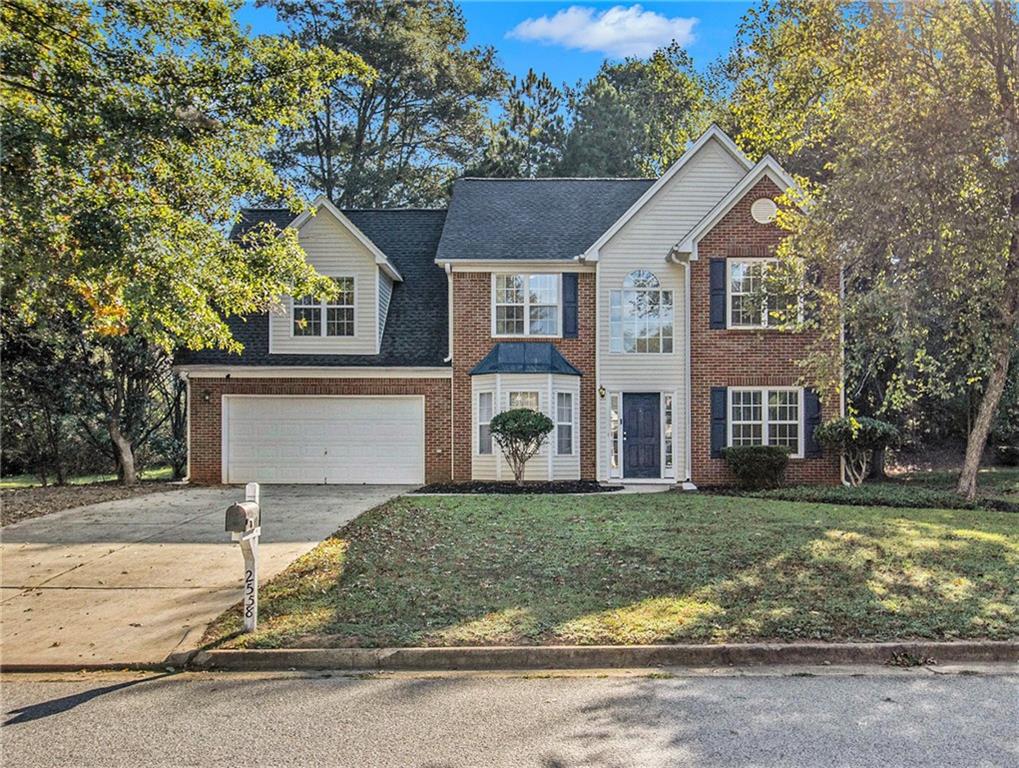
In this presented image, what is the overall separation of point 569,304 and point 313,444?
6.73 meters

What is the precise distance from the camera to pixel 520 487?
50.0 feet

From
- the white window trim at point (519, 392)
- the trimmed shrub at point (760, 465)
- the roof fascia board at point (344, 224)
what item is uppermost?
the roof fascia board at point (344, 224)

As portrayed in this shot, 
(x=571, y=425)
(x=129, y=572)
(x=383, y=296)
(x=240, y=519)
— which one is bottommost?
(x=129, y=572)

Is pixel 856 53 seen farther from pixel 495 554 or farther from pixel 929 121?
pixel 495 554

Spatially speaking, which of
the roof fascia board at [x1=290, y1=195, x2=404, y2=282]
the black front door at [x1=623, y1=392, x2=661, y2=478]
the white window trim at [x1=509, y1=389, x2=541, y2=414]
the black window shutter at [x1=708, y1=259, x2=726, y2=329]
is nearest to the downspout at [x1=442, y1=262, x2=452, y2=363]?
the roof fascia board at [x1=290, y1=195, x2=404, y2=282]

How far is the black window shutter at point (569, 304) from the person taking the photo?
55.6 feet

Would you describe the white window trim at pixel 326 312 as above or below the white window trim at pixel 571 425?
above

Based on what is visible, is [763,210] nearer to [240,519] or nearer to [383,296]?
[383,296]

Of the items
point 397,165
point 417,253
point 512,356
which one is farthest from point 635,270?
point 397,165

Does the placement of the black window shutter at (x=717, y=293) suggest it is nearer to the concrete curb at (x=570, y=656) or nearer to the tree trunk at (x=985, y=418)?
the tree trunk at (x=985, y=418)

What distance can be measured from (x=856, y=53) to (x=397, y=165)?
67.7ft

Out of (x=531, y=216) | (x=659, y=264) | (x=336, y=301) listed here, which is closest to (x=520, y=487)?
(x=659, y=264)

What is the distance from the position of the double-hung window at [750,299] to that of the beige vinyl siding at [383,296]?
8.03 metres

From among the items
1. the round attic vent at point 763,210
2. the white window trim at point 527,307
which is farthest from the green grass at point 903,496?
the round attic vent at point 763,210
